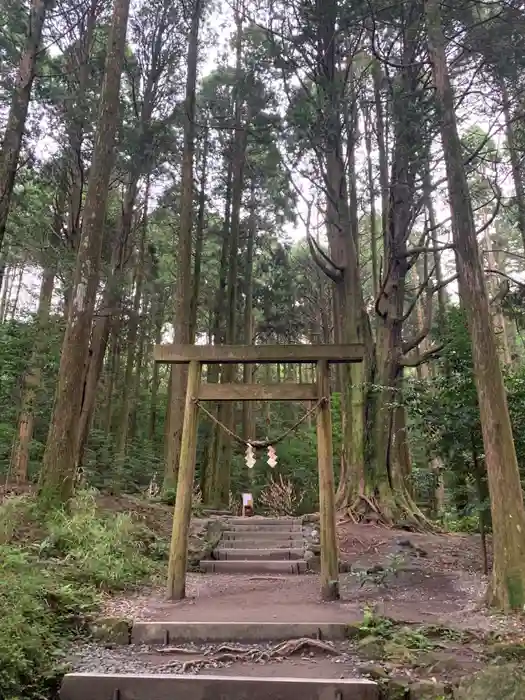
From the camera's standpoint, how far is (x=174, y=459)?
11742 mm

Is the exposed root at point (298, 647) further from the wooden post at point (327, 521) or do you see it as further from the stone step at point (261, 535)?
the stone step at point (261, 535)

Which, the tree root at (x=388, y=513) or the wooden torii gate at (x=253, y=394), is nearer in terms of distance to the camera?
the wooden torii gate at (x=253, y=394)

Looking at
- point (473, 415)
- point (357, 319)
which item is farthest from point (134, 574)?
point (357, 319)

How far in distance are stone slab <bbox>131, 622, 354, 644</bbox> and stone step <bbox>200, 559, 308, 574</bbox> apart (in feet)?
11.8

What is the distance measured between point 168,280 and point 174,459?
11.6 meters

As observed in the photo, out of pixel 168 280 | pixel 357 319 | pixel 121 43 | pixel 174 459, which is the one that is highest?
pixel 168 280

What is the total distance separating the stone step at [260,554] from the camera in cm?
874

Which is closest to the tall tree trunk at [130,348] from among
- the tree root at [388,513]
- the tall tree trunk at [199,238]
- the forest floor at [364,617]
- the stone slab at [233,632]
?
the tall tree trunk at [199,238]

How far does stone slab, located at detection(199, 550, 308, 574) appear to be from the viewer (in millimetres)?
8234

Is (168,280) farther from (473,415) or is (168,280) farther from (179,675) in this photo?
(179,675)

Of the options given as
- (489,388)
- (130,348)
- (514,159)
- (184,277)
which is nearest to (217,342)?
(130,348)

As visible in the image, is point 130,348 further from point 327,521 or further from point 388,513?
point 327,521

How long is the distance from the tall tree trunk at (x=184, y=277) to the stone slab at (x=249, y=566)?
3263 mm

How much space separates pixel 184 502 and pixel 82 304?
10.9ft
